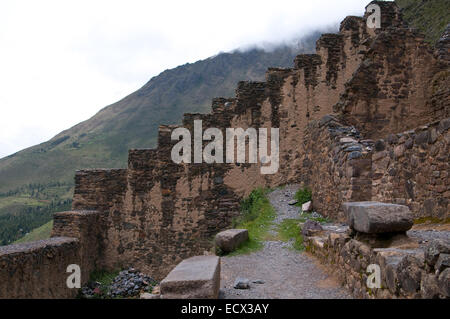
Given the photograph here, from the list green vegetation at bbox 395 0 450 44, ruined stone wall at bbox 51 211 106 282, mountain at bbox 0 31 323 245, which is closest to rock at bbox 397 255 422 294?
ruined stone wall at bbox 51 211 106 282

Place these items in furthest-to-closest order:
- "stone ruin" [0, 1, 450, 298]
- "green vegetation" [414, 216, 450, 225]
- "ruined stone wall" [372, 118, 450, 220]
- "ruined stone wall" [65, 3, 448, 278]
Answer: "ruined stone wall" [65, 3, 448, 278]
"stone ruin" [0, 1, 450, 298]
"ruined stone wall" [372, 118, 450, 220]
"green vegetation" [414, 216, 450, 225]

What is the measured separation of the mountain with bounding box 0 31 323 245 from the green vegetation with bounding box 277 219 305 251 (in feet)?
95.1

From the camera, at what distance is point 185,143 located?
558 inches

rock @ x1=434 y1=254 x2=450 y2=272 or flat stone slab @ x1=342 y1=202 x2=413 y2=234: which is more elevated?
flat stone slab @ x1=342 y1=202 x2=413 y2=234

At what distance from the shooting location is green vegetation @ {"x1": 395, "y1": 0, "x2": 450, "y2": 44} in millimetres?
24041

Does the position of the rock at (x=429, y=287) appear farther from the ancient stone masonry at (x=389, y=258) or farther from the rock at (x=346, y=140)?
the rock at (x=346, y=140)

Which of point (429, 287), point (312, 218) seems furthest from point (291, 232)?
point (429, 287)

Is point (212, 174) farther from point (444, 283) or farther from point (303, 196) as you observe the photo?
point (444, 283)

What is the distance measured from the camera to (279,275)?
641 cm

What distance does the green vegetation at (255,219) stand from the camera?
8.34 m

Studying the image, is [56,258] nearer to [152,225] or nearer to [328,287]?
[152,225]

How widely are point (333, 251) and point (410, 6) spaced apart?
30401 mm

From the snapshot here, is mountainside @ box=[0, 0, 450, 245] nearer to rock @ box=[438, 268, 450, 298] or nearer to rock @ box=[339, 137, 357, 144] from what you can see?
rock @ box=[339, 137, 357, 144]
